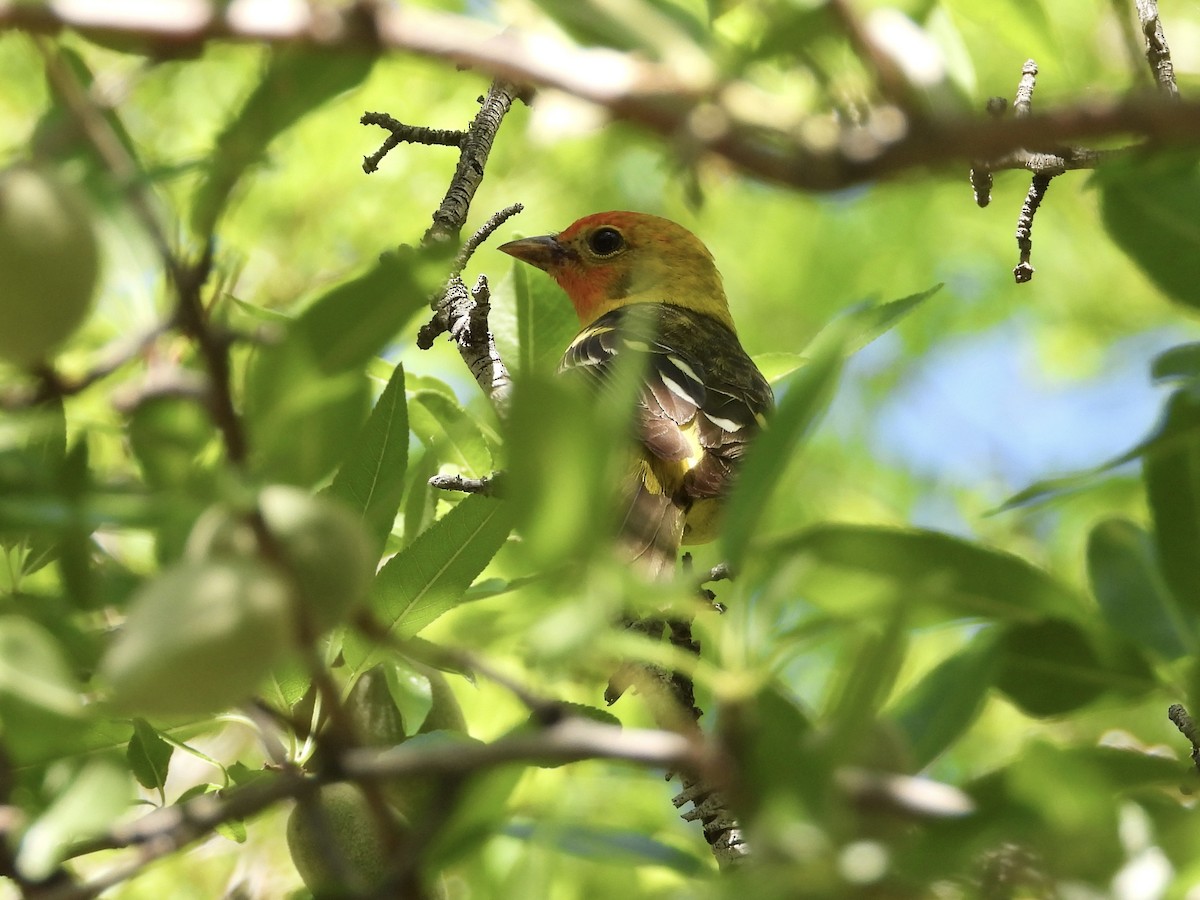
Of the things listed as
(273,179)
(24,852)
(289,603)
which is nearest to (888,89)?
(289,603)

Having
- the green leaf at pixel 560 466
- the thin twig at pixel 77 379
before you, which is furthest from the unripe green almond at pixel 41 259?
the green leaf at pixel 560 466

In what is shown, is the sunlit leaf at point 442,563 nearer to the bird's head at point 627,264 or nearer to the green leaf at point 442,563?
the green leaf at point 442,563

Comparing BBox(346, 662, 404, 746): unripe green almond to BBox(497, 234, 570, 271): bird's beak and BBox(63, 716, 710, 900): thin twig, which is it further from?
BBox(497, 234, 570, 271): bird's beak

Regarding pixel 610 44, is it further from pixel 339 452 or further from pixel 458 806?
pixel 458 806

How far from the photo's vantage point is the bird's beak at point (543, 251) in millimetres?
6336

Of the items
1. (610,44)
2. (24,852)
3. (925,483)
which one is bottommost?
(925,483)

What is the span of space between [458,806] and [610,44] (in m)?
0.67

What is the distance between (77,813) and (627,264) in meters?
5.71

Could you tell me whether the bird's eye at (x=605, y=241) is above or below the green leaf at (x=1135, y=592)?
below

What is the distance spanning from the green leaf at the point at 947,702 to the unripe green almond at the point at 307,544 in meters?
0.52

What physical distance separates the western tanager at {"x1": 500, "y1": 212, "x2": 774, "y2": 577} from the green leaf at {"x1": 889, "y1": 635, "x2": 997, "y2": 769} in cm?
212

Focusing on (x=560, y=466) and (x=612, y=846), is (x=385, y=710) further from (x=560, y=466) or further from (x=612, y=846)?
(x=560, y=466)

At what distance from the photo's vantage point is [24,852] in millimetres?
1151

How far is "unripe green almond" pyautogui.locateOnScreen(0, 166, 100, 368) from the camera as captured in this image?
3.27 feet
